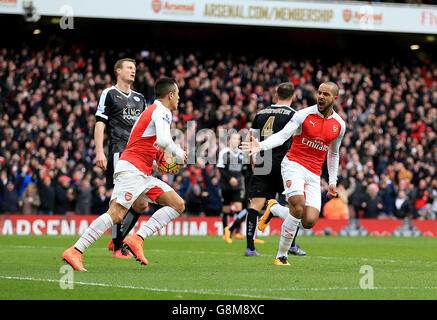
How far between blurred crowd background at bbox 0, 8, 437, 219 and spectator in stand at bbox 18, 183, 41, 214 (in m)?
0.03

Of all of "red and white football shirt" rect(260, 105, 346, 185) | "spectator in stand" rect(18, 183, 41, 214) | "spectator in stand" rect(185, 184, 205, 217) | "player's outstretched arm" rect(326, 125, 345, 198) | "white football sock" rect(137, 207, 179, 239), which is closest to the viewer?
"white football sock" rect(137, 207, 179, 239)

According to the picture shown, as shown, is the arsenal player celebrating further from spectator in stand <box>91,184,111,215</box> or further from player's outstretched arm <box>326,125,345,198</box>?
spectator in stand <box>91,184,111,215</box>

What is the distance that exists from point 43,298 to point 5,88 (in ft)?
65.7

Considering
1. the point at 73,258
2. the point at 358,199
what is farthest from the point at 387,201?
the point at 73,258

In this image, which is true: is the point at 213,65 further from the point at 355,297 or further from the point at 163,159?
the point at 355,297

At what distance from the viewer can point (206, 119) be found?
26.8 m

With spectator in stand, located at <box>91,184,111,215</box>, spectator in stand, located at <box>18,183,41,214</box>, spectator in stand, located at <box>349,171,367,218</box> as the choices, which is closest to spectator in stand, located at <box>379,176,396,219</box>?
spectator in stand, located at <box>349,171,367,218</box>

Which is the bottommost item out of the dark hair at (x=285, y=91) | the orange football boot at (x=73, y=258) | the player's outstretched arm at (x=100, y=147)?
the orange football boot at (x=73, y=258)

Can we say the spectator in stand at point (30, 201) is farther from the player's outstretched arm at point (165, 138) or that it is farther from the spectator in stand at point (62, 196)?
the player's outstretched arm at point (165, 138)

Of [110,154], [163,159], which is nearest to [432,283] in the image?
[163,159]

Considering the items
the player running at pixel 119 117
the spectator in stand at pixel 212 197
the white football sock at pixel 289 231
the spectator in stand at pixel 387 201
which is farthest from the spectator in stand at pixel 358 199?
the white football sock at pixel 289 231

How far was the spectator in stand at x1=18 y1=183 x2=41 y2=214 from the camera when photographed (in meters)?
21.0

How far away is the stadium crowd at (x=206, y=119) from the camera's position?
2167 centimetres

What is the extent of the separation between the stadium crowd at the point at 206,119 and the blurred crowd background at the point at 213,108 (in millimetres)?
40
